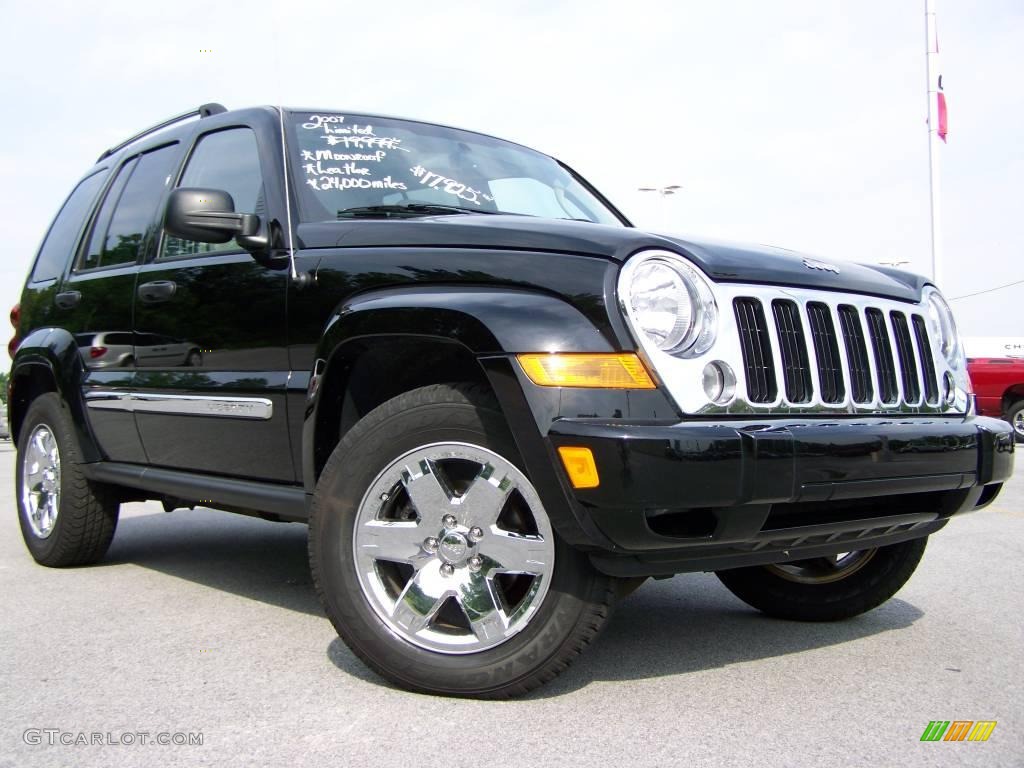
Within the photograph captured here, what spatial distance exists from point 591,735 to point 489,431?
0.83 m

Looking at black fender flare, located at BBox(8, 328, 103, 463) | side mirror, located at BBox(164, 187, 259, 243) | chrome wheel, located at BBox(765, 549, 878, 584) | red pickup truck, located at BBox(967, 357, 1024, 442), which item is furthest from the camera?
red pickup truck, located at BBox(967, 357, 1024, 442)

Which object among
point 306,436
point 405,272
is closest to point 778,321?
point 405,272

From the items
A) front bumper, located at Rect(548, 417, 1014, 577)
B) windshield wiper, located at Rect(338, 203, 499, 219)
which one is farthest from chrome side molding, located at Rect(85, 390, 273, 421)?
front bumper, located at Rect(548, 417, 1014, 577)

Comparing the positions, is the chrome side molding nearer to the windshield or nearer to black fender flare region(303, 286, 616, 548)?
the windshield

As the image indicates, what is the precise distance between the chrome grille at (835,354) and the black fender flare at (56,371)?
3172mm

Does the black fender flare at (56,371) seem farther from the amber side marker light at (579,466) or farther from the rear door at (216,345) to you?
the amber side marker light at (579,466)

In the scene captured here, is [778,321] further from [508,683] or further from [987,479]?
[508,683]

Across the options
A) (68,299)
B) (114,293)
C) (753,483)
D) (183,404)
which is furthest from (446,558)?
(68,299)

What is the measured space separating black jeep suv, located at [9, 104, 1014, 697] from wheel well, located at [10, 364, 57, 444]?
1.31 metres

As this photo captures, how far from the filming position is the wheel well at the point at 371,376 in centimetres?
319

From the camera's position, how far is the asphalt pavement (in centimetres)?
254

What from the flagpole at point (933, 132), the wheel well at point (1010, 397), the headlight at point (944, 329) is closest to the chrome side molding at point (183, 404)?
the headlight at point (944, 329)

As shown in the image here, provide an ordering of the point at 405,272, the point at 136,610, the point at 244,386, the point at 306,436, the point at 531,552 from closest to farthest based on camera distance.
A: the point at 531,552, the point at 405,272, the point at 306,436, the point at 244,386, the point at 136,610

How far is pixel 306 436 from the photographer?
3316 millimetres
